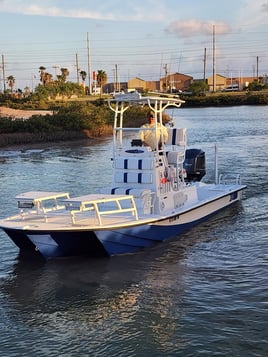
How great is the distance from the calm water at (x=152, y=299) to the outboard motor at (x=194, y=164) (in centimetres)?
161

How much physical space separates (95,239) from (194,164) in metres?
6.01

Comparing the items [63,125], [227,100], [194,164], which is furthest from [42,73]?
[194,164]

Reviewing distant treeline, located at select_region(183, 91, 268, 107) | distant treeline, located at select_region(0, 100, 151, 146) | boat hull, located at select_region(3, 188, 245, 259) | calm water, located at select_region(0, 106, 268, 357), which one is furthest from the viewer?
distant treeline, located at select_region(183, 91, 268, 107)

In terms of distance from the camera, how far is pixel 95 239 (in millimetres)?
10820

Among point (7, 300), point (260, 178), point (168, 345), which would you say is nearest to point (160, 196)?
point (7, 300)

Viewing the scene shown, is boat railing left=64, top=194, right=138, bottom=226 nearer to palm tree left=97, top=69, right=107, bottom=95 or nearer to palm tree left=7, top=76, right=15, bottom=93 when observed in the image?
palm tree left=97, top=69, right=107, bottom=95

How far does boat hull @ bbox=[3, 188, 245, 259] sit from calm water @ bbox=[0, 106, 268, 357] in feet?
0.68

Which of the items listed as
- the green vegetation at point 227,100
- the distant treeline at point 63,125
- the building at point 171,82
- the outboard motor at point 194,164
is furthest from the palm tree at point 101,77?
the outboard motor at point 194,164

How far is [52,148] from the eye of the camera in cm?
3556

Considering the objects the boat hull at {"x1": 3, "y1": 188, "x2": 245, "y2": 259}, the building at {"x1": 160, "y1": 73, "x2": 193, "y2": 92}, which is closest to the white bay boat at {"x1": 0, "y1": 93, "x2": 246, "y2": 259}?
the boat hull at {"x1": 3, "y1": 188, "x2": 245, "y2": 259}

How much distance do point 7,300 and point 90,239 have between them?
2.13 meters

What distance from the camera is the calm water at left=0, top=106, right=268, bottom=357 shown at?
762cm

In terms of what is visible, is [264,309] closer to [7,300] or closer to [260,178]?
[7,300]

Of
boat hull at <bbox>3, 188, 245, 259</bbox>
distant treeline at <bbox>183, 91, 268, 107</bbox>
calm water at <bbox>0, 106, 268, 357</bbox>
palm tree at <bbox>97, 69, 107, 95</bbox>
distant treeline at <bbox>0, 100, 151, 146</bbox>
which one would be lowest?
calm water at <bbox>0, 106, 268, 357</bbox>
